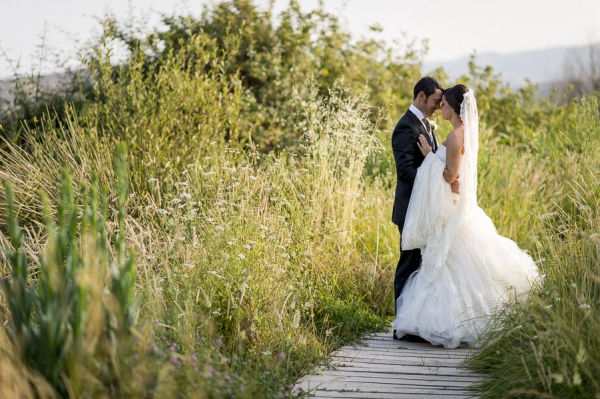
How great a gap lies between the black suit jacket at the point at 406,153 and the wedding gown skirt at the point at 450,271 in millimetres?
113

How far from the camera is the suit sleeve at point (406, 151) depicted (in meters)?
5.78

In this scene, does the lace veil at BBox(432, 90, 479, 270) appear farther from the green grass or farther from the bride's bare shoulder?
the green grass

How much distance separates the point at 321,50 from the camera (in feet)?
37.7

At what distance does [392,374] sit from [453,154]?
1.84 m

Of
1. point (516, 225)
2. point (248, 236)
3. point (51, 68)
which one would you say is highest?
point (51, 68)

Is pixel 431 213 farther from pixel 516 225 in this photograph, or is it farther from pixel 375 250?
pixel 516 225

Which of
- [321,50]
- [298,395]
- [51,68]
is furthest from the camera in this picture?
[321,50]

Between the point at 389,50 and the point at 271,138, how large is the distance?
4.22m

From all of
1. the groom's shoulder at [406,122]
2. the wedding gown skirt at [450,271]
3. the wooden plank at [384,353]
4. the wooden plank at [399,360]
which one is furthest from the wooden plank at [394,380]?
the groom's shoulder at [406,122]

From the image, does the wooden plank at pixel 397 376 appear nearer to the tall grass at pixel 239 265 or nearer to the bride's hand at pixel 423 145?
the tall grass at pixel 239 265

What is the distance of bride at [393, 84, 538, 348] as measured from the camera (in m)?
5.45

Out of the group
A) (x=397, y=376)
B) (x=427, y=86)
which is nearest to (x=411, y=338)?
(x=397, y=376)

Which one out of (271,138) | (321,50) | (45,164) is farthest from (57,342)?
(321,50)

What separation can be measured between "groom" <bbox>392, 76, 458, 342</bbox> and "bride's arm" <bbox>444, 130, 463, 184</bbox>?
0.50ft
